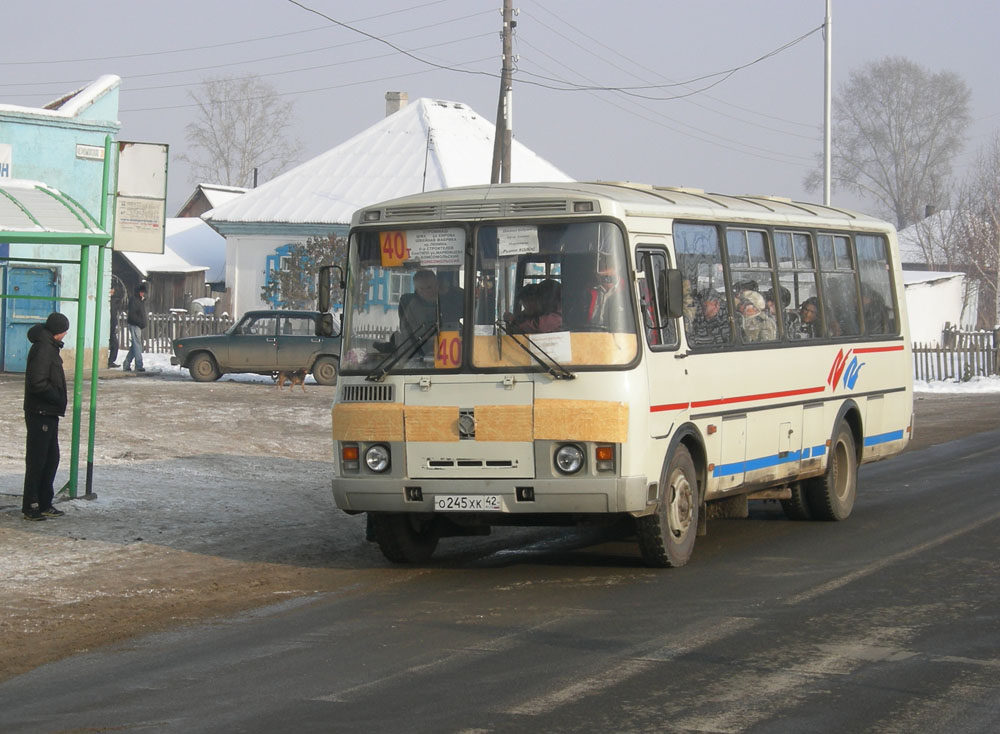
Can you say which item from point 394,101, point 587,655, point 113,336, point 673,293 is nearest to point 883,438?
point 673,293

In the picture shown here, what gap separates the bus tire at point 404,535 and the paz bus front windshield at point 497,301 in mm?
1236

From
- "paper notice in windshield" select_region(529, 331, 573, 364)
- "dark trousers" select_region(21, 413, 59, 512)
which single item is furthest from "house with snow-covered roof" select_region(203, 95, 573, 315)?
"paper notice in windshield" select_region(529, 331, 573, 364)

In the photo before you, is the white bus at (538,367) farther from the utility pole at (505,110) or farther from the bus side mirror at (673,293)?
the utility pole at (505,110)

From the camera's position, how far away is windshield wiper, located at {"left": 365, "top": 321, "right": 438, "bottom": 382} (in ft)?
34.6

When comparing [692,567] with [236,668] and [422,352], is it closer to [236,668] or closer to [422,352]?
[422,352]

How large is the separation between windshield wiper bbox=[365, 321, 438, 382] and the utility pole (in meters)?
20.1

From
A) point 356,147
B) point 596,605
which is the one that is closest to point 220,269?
point 356,147

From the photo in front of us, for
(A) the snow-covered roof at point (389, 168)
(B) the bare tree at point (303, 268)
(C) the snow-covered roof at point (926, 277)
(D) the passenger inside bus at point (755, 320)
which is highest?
(A) the snow-covered roof at point (389, 168)

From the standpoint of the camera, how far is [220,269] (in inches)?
2709

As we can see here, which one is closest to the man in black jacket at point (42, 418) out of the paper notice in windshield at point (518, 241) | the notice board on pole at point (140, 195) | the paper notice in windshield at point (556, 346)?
the notice board on pole at point (140, 195)

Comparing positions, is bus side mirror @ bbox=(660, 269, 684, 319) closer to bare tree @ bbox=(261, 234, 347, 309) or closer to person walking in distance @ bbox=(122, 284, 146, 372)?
person walking in distance @ bbox=(122, 284, 146, 372)

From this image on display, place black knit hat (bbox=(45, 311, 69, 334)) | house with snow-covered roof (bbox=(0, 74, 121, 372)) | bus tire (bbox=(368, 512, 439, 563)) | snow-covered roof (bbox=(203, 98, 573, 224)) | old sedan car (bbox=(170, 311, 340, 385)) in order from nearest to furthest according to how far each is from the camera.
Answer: bus tire (bbox=(368, 512, 439, 563)), black knit hat (bbox=(45, 311, 69, 334)), house with snow-covered roof (bbox=(0, 74, 121, 372)), old sedan car (bbox=(170, 311, 340, 385)), snow-covered roof (bbox=(203, 98, 573, 224))

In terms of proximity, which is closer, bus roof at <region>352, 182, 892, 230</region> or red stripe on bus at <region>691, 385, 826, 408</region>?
bus roof at <region>352, 182, 892, 230</region>

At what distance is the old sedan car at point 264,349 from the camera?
32375 millimetres
